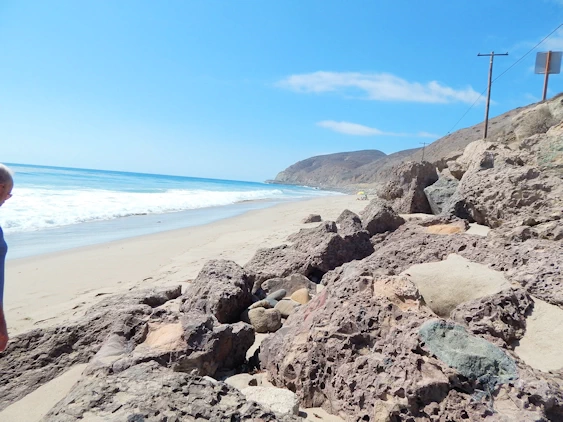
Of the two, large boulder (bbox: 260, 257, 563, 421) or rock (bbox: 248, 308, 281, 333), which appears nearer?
large boulder (bbox: 260, 257, 563, 421)

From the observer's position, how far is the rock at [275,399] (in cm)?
199

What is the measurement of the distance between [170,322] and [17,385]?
1010 millimetres

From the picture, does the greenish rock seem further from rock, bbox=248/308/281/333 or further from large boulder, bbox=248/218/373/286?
large boulder, bbox=248/218/373/286

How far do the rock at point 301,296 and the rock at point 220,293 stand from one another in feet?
1.51

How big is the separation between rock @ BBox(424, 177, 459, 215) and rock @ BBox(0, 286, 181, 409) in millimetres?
5404

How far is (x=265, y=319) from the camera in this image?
3535mm

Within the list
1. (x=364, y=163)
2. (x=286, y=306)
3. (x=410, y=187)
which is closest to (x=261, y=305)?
(x=286, y=306)

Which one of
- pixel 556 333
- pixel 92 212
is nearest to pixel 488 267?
pixel 556 333

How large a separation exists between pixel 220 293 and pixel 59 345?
1278mm

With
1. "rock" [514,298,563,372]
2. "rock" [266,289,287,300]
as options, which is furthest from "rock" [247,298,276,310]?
"rock" [514,298,563,372]

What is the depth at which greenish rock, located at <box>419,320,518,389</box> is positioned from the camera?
1.88m

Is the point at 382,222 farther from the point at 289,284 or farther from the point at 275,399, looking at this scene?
the point at 275,399

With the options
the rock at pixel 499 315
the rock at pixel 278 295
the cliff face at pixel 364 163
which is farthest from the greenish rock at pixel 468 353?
the cliff face at pixel 364 163

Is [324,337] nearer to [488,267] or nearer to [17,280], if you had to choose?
[488,267]
